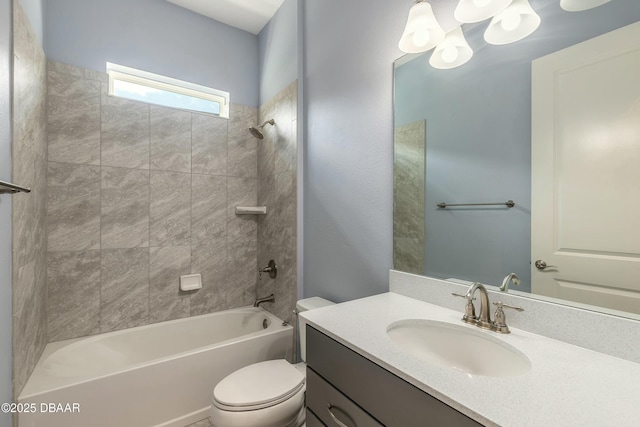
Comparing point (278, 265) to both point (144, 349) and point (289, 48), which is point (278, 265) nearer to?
point (144, 349)

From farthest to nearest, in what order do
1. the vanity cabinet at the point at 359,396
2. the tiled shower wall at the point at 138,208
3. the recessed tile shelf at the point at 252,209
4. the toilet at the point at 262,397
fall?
the recessed tile shelf at the point at 252,209 < the tiled shower wall at the point at 138,208 < the toilet at the point at 262,397 < the vanity cabinet at the point at 359,396

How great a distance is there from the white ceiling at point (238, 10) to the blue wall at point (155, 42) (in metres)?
0.06

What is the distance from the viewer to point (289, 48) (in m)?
2.21

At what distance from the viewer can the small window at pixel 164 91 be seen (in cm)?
215

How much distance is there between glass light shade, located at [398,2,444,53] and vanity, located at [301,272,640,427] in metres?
1.07

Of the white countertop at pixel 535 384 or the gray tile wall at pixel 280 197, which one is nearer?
the white countertop at pixel 535 384

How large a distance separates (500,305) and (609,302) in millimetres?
265

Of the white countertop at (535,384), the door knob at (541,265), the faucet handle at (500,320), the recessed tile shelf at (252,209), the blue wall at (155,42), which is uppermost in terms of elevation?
the blue wall at (155,42)

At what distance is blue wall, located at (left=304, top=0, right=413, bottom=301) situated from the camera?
146cm

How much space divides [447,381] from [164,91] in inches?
110

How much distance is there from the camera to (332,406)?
0.90 meters

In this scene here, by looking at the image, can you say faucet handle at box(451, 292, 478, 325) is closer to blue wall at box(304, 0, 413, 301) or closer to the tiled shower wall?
blue wall at box(304, 0, 413, 301)

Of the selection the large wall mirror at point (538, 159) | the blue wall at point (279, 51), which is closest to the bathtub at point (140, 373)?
the large wall mirror at point (538, 159)

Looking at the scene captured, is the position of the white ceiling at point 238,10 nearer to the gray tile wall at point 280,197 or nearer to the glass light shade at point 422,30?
the gray tile wall at point 280,197
